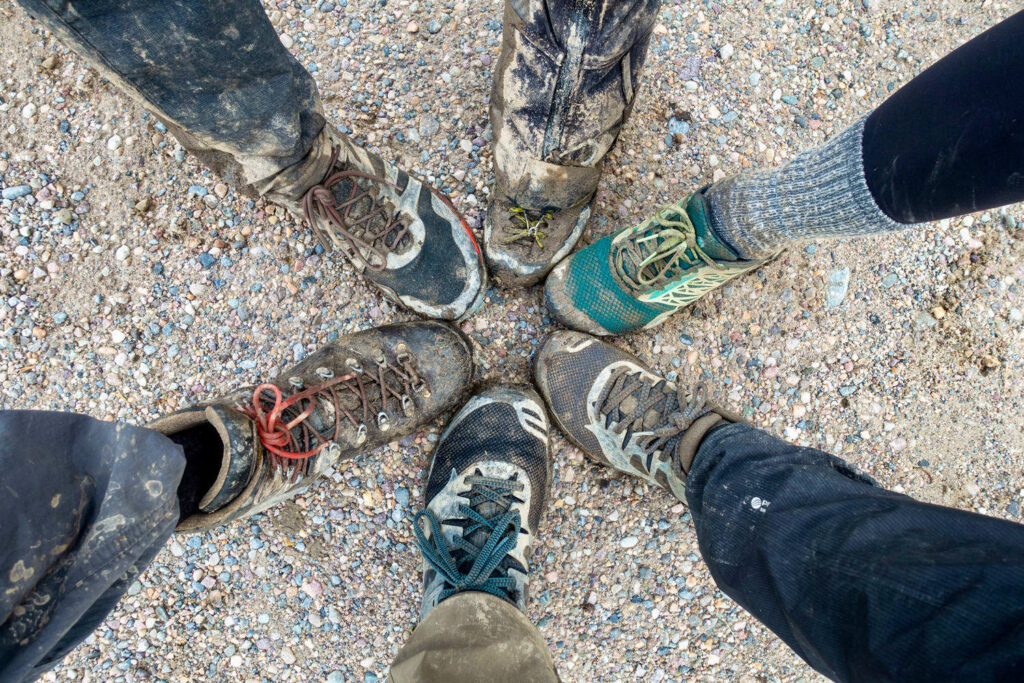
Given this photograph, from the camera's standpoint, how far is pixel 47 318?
211cm

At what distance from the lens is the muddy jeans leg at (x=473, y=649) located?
1.29m

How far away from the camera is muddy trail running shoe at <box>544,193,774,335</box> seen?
1.74 meters

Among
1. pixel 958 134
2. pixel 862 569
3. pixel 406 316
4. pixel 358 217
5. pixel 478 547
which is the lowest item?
pixel 478 547

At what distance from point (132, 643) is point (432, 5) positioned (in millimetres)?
2845

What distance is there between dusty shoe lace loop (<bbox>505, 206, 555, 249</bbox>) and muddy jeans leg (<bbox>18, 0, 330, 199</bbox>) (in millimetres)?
723

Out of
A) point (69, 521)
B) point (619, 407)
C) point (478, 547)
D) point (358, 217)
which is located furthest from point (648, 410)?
point (69, 521)

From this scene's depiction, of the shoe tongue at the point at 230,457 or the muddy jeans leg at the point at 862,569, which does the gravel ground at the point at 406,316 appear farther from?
the muddy jeans leg at the point at 862,569

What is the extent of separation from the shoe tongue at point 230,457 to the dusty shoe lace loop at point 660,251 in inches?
51.4

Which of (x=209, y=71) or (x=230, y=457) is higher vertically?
(x=209, y=71)

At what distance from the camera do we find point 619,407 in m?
1.95

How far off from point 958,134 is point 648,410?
1163 mm

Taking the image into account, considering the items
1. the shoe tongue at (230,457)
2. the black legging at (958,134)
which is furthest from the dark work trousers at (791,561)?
the black legging at (958,134)

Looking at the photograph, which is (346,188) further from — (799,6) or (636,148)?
(799,6)

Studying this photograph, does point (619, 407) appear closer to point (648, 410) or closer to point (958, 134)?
point (648, 410)
